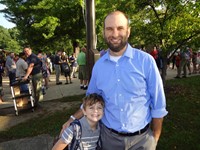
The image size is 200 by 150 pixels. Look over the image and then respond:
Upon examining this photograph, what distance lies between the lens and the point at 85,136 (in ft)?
7.97

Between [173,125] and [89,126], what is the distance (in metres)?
4.04

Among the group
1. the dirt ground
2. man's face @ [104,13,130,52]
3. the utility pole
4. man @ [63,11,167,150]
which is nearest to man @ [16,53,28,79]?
the dirt ground

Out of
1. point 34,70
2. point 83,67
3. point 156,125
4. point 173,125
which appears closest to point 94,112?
point 156,125

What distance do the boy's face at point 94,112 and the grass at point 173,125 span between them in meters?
2.85

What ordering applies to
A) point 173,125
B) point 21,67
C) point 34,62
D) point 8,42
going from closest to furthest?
point 173,125 < point 34,62 < point 21,67 < point 8,42

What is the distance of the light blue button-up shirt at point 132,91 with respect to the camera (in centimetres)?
223

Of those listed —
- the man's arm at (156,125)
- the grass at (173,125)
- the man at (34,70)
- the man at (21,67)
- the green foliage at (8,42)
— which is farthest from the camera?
the green foliage at (8,42)

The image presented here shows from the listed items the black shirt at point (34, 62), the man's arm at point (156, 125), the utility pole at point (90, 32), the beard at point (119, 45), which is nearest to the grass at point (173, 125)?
the black shirt at point (34, 62)

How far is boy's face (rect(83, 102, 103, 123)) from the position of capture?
94.5 inches

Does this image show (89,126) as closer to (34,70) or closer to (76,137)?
(76,137)

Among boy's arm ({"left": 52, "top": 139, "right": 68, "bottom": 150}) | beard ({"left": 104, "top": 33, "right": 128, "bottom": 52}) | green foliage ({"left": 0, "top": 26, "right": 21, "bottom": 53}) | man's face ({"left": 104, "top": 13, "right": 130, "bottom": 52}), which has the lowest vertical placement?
green foliage ({"left": 0, "top": 26, "right": 21, "bottom": 53})

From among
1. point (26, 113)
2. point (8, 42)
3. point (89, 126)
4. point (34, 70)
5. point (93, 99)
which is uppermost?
point (93, 99)

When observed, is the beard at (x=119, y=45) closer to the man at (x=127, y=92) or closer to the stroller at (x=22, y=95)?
the man at (x=127, y=92)

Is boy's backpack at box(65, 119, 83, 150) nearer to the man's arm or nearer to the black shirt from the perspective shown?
the man's arm
